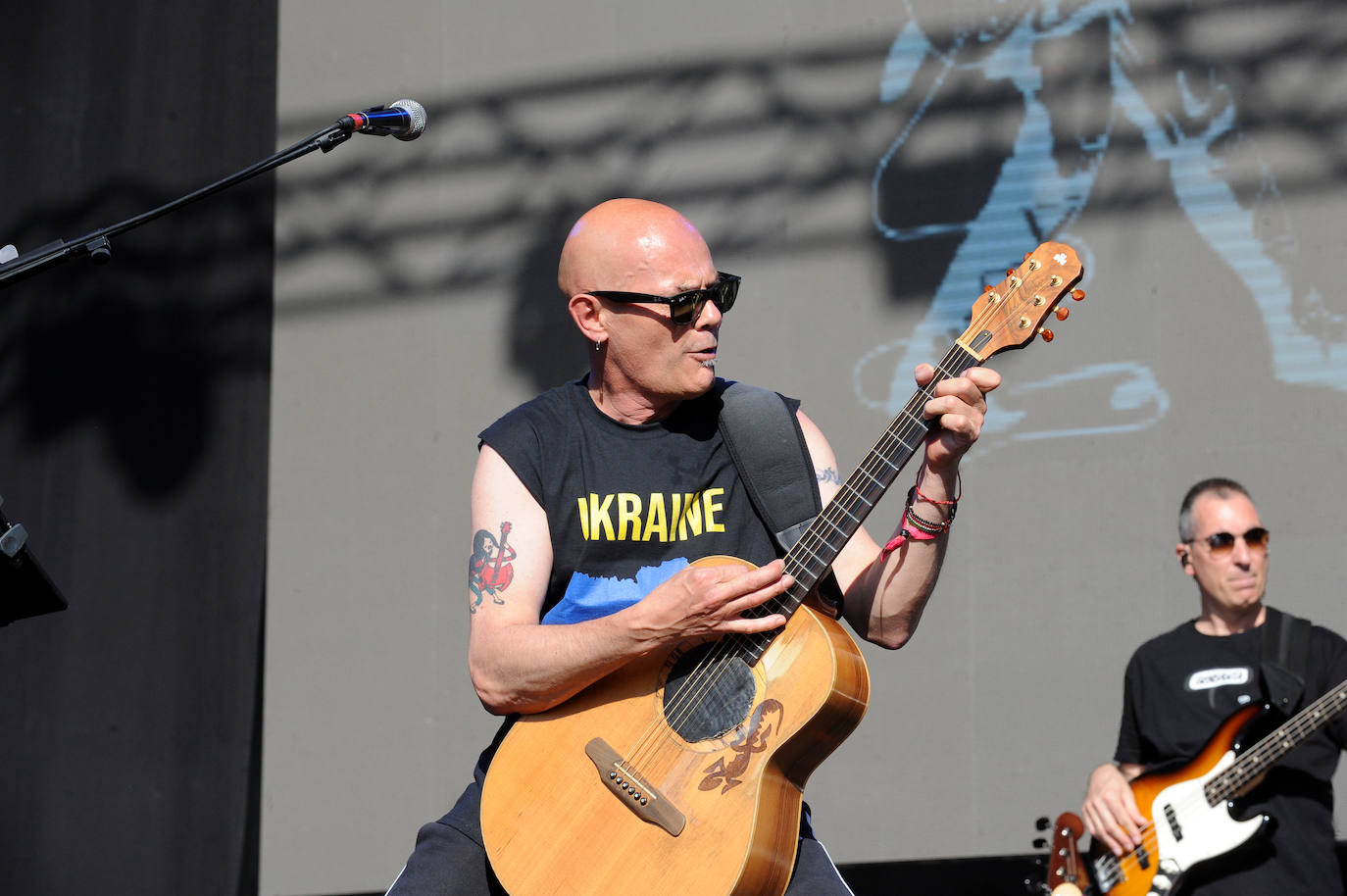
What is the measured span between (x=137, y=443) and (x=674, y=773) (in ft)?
17.7

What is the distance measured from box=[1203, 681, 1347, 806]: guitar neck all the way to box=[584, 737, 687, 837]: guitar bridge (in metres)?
2.50

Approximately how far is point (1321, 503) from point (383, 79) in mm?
4784

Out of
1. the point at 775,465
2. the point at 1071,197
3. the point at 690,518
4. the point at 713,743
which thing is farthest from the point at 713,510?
the point at 1071,197

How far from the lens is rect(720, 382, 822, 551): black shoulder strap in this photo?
3080 millimetres

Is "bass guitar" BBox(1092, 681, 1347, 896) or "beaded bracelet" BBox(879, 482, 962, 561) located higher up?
"beaded bracelet" BBox(879, 482, 962, 561)

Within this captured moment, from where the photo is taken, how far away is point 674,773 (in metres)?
Result: 2.79

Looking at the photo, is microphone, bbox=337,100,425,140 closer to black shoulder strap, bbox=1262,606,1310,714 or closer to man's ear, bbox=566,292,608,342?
man's ear, bbox=566,292,608,342

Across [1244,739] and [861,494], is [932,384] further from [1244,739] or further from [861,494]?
[1244,739]

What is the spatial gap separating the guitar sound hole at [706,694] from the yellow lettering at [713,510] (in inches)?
12.0

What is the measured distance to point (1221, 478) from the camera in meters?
5.18

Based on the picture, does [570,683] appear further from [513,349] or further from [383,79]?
[383,79]

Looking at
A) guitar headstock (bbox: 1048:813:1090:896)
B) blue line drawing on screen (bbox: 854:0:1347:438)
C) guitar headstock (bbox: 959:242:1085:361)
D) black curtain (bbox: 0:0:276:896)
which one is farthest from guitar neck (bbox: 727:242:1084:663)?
black curtain (bbox: 0:0:276:896)

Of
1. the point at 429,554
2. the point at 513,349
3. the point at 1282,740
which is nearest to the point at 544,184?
the point at 513,349

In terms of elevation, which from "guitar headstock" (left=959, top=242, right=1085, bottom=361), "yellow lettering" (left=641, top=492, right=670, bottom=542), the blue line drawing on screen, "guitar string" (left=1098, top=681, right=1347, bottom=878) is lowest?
"guitar string" (left=1098, top=681, right=1347, bottom=878)
